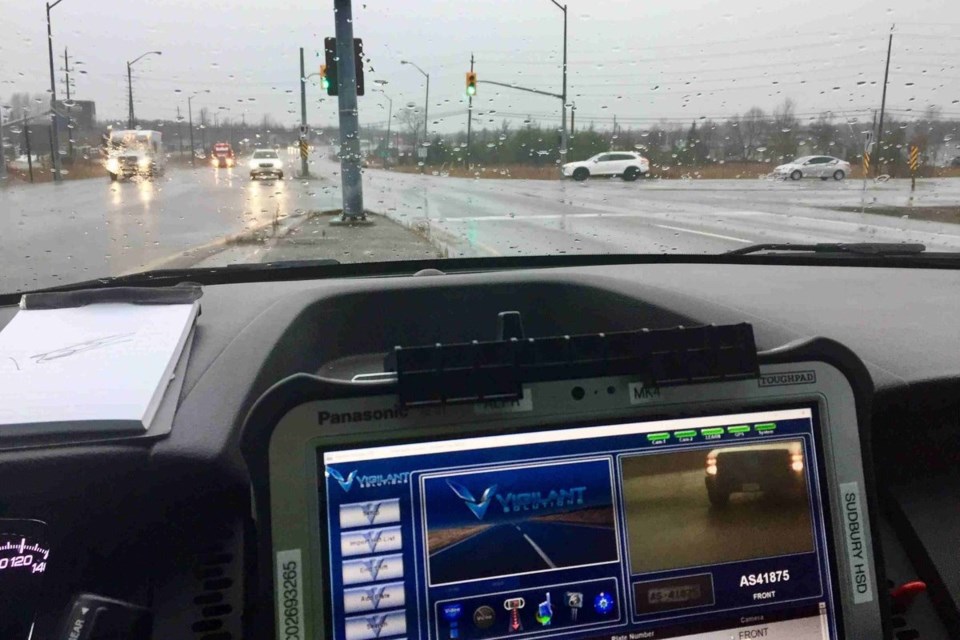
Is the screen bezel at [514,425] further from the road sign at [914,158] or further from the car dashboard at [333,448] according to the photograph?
the road sign at [914,158]

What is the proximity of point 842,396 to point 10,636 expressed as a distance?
1.82 m

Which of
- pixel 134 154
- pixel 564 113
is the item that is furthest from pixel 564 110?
pixel 134 154

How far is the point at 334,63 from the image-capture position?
4332 millimetres

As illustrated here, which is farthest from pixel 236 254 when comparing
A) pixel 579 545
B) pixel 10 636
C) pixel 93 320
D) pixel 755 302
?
pixel 579 545

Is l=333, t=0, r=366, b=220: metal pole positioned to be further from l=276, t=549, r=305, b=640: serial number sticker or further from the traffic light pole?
l=276, t=549, r=305, b=640: serial number sticker

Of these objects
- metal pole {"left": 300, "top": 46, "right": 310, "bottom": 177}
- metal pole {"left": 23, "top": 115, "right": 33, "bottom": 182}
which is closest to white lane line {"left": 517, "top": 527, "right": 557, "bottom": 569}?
metal pole {"left": 300, "top": 46, "right": 310, "bottom": 177}

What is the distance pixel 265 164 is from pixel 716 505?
3.86 metres

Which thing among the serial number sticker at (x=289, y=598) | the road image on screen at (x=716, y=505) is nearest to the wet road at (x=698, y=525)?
the road image on screen at (x=716, y=505)

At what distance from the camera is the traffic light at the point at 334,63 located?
4246mm

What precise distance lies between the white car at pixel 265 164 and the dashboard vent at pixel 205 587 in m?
3.03

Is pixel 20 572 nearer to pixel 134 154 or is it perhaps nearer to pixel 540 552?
pixel 540 552

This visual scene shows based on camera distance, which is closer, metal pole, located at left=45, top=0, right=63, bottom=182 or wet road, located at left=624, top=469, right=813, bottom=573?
wet road, located at left=624, top=469, right=813, bottom=573

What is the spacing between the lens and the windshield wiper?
184 inches

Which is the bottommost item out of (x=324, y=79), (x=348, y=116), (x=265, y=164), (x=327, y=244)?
(x=327, y=244)
